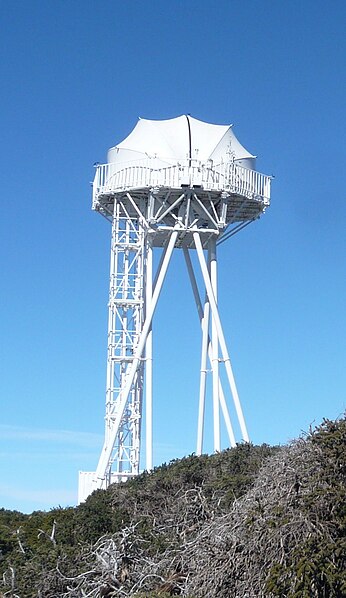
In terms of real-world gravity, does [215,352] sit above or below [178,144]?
below

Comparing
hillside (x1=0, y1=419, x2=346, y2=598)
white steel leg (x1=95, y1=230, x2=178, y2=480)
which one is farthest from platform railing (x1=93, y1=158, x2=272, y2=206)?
hillside (x1=0, y1=419, x2=346, y2=598)

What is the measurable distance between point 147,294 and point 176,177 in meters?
4.60

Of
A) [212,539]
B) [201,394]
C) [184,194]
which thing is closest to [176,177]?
Result: [184,194]

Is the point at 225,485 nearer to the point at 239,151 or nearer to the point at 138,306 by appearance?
the point at 138,306

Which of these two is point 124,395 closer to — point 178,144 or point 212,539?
point 178,144

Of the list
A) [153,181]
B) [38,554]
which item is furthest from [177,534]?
[153,181]

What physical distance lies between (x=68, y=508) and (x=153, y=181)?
1288 centimetres

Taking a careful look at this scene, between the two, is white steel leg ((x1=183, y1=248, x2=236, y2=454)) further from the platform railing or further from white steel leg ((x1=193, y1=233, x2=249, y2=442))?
the platform railing

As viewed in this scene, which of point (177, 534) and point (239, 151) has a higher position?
point (239, 151)

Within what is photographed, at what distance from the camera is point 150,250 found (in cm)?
4244

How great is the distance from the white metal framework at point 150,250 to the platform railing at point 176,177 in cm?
4

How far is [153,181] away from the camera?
40.8m

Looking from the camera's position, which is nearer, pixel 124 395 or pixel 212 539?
pixel 212 539

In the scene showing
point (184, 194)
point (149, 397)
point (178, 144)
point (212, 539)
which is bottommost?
point (212, 539)
